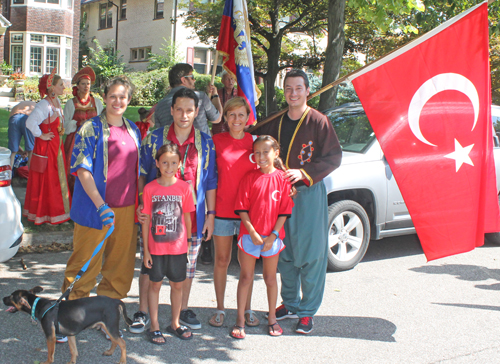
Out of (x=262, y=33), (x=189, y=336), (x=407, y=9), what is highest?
(x=262, y=33)

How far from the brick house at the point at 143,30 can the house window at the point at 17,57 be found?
22.8 ft

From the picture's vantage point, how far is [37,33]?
26500mm

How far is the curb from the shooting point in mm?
6043

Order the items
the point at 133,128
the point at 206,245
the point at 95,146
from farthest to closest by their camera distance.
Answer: the point at 206,245
the point at 133,128
the point at 95,146

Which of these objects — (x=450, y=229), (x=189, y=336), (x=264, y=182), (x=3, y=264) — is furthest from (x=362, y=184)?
(x=3, y=264)

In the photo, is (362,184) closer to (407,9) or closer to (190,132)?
(190,132)

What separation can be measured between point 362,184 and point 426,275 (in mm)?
1261

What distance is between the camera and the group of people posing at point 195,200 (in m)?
3.66

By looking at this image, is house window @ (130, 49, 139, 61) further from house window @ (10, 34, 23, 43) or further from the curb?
the curb

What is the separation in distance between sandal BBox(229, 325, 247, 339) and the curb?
3.22 metres

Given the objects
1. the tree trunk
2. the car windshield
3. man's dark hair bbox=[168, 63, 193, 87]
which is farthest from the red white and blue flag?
the tree trunk

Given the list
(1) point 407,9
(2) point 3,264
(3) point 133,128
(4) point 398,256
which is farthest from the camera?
(1) point 407,9

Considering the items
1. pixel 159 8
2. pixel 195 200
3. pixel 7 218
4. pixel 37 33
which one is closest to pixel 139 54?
pixel 159 8

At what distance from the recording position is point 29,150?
6.78 m
